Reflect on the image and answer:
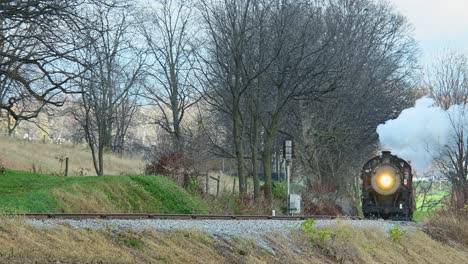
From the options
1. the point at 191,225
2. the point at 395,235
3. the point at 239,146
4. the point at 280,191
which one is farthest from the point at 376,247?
the point at 280,191

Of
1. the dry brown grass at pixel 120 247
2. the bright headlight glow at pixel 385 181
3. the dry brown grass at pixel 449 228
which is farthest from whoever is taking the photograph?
the bright headlight glow at pixel 385 181

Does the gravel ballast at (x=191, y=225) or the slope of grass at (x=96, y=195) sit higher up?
the slope of grass at (x=96, y=195)

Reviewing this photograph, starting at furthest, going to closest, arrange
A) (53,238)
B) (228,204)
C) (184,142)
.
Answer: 1. (184,142)
2. (228,204)
3. (53,238)

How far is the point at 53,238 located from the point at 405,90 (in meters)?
47.9

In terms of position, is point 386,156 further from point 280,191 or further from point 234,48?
point 280,191

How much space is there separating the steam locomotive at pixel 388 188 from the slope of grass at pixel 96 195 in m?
6.86

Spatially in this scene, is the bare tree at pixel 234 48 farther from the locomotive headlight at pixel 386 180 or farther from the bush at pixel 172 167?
the locomotive headlight at pixel 386 180

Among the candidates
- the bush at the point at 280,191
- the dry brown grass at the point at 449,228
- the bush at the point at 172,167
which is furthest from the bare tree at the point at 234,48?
the dry brown grass at the point at 449,228

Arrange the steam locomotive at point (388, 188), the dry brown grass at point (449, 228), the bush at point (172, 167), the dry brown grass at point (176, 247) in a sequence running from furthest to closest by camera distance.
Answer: the bush at point (172, 167) < the steam locomotive at point (388, 188) < the dry brown grass at point (449, 228) < the dry brown grass at point (176, 247)

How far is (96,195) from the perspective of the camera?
83.1ft

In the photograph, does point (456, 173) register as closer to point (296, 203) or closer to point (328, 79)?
point (328, 79)

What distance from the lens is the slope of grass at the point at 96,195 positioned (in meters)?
22.7

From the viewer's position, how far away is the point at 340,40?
159 feet

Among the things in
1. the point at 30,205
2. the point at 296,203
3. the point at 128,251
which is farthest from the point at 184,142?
the point at 128,251
